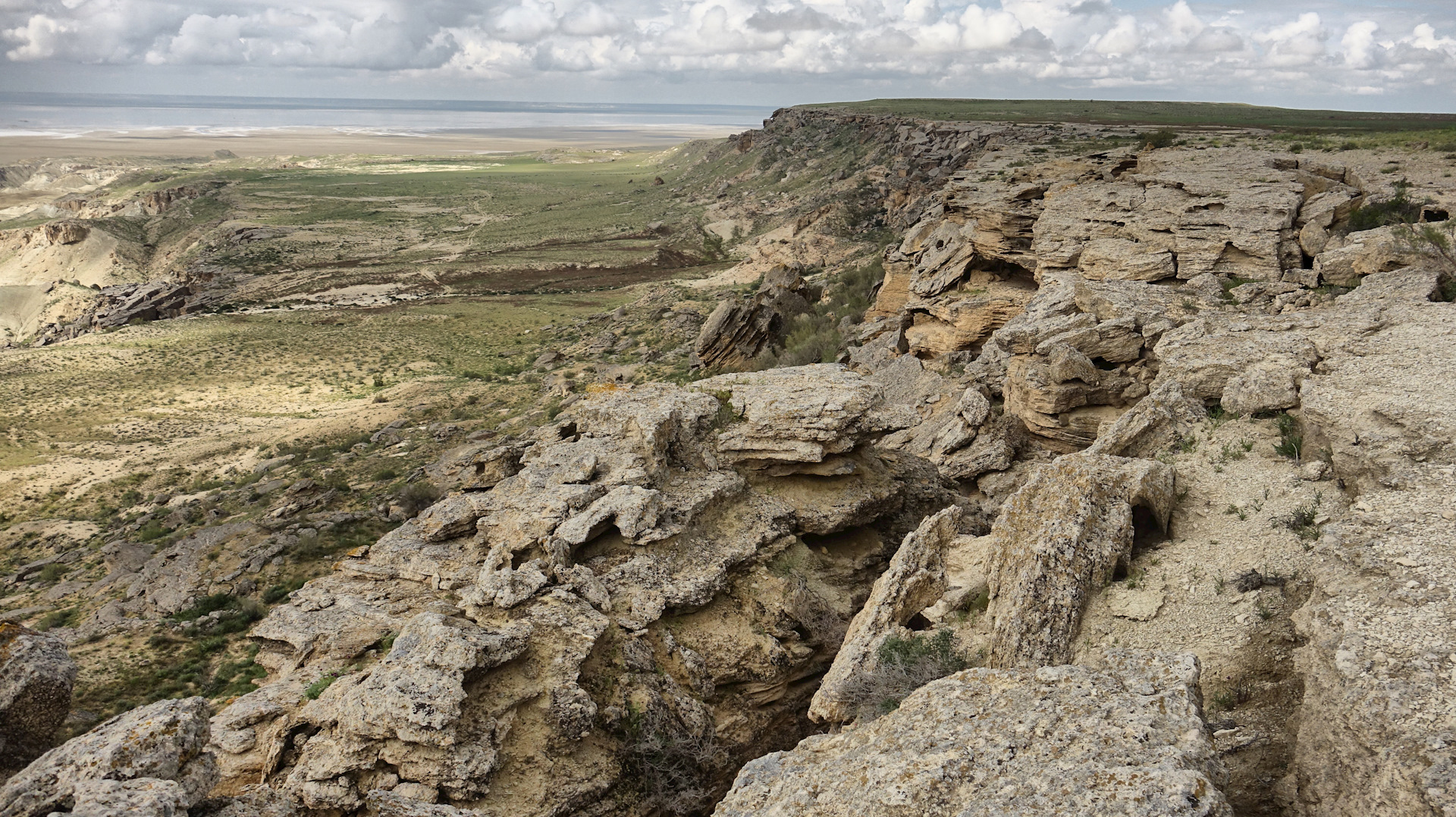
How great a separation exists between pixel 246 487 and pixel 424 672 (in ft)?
81.5

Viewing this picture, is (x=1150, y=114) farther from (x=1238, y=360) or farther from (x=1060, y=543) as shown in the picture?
(x=1060, y=543)

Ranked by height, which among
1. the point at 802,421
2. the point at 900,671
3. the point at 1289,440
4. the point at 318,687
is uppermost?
the point at 1289,440

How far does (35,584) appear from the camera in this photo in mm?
24031

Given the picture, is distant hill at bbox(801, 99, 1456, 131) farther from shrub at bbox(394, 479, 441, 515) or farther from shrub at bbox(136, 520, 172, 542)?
shrub at bbox(136, 520, 172, 542)

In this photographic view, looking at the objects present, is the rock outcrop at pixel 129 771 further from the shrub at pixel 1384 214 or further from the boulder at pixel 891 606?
the shrub at pixel 1384 214

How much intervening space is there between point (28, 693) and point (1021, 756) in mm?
11382

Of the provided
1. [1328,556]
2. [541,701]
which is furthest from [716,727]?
[1328,556]

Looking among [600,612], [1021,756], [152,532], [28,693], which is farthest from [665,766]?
[152,532]

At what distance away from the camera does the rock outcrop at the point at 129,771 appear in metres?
7.25

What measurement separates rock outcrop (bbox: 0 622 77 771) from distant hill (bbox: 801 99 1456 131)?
275 feet

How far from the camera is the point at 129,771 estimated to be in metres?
7.63

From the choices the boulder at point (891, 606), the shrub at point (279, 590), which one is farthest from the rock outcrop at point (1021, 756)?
the shrub at point (279, 590)

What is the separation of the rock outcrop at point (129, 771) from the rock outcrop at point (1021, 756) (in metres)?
5.29

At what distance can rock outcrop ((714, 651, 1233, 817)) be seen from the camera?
610 cm
